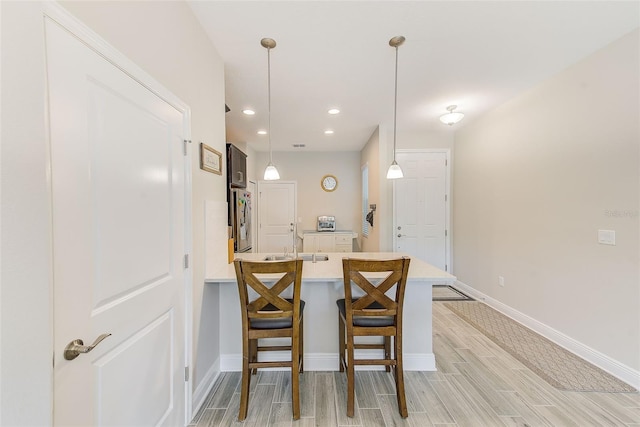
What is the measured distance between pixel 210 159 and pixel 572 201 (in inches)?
127

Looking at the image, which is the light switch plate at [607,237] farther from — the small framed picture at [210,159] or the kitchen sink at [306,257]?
the small framed picture at [210,159]

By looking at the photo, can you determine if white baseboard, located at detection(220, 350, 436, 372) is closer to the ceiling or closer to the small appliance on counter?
the ceiling

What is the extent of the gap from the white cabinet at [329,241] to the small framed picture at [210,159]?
3361mm

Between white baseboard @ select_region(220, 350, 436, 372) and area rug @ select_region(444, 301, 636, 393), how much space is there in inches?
34.5

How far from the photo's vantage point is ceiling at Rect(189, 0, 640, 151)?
1679 mm

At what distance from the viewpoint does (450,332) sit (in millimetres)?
2734

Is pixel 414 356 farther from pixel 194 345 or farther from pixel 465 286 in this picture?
pixel 465 286

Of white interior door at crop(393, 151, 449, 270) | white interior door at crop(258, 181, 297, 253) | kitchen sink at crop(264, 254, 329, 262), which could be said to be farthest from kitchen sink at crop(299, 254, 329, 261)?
white interior door at crop(258, 181, 297, 253)

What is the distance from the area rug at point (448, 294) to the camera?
3681 mm

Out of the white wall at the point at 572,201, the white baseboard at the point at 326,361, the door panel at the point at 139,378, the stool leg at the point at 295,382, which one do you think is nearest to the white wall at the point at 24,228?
the door panel at the point at 139,378

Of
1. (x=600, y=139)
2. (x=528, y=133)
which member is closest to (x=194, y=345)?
(x=600, y=139)

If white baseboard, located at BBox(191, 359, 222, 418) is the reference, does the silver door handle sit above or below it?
above

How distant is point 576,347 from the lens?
226 centimetres

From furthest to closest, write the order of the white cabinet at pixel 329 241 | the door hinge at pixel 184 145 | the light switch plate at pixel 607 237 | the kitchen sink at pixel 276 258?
the white cabinet at pixel 329 241 < the kitchen sink at pixel 276 258 < the light switch plate at pixel 607 237 < the door hinge at pixel 184 145
